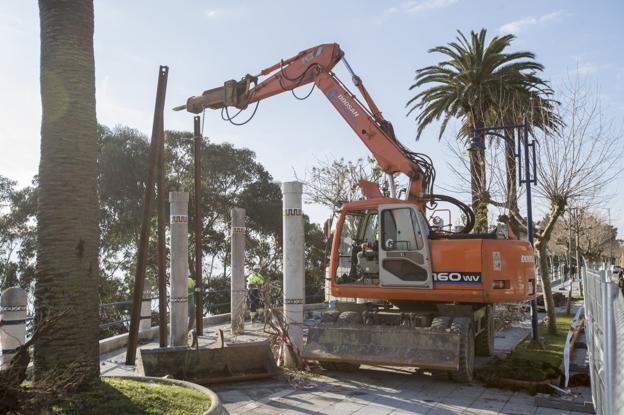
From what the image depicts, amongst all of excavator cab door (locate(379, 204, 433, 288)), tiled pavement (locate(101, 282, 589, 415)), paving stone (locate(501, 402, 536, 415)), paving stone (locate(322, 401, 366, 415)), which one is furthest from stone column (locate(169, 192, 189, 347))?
paving stone (locate(501, 402, 536, 415))

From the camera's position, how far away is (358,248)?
10.8 meters

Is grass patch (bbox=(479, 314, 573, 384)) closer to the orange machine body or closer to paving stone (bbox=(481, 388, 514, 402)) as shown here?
paving stone (bbox=(481, 388, 514, 402))

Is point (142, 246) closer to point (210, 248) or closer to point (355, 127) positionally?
point (355, 127)

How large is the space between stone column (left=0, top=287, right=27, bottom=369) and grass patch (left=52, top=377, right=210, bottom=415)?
3.36 m

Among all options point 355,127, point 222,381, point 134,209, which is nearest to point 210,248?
point 134,209

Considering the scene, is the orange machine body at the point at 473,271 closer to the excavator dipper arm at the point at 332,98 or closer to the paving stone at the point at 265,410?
the excavator dipper arm at the point at 332,98

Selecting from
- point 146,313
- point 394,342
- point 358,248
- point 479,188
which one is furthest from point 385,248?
point 479,188

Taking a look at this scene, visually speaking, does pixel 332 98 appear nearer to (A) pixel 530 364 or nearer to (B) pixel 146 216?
(B) pixel 146 216

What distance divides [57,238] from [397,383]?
5730 mm

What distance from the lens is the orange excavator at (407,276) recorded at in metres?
9.20

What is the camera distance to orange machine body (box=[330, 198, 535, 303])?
9336mm

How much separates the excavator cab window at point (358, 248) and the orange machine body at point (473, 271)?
0.33 metres

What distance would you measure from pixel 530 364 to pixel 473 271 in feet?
6.26

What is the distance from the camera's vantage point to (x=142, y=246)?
405 inches
